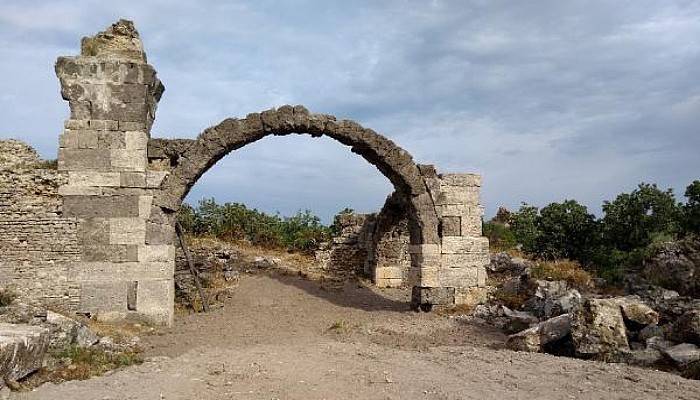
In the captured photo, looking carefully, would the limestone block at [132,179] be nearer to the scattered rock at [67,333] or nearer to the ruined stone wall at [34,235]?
the ruined stone wall at [34,235]

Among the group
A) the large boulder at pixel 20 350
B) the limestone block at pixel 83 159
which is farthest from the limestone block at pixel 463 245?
the large boulder at pixel 20 350

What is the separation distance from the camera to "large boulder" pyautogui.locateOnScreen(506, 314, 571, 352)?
7598 mm

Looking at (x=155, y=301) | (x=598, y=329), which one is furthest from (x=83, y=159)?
(x=598, y=329)

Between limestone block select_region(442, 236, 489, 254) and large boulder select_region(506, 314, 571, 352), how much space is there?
3.04 metres

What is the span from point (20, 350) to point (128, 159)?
4.34 metres

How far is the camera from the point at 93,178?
9.08 metres

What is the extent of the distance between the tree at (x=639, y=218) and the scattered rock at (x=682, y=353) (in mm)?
8652

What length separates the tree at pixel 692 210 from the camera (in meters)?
13.7

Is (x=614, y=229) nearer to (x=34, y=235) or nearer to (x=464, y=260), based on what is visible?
(x=464, y=260)

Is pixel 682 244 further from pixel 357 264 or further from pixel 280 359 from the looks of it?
pixel 357 264

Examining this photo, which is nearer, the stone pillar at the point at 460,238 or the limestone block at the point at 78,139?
the limestone block at the point at 78,139

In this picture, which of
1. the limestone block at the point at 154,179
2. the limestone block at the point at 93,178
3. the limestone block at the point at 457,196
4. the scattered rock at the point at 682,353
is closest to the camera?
the scattered rock at the point at 682,353

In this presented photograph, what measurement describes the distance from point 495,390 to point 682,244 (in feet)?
21.3

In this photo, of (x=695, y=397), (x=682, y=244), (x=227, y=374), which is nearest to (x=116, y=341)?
(x=227, y=374)
